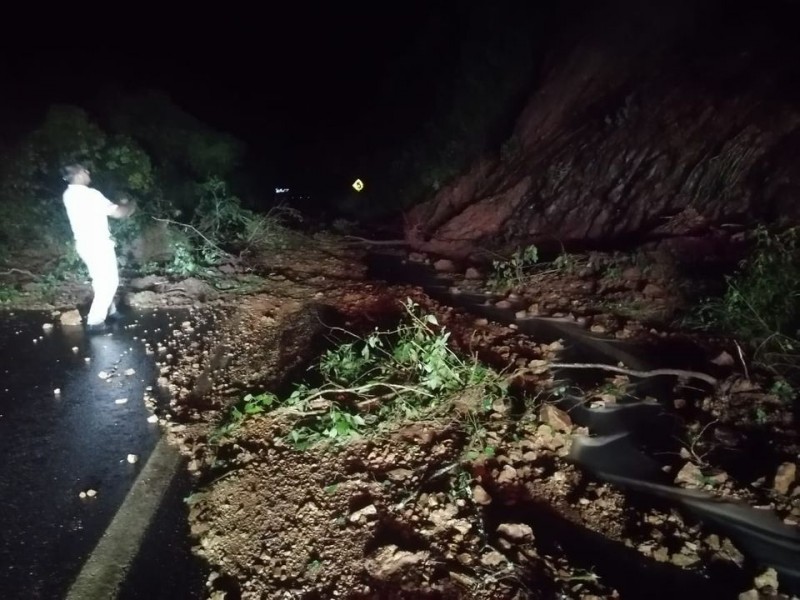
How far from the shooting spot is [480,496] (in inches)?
130

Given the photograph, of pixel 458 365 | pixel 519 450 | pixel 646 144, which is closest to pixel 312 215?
pixel 646 144

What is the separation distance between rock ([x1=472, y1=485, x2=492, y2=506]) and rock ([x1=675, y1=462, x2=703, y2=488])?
137cm

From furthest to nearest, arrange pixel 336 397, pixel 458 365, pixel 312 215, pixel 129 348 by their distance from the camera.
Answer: pixel 312 215 → pixel 129 348 → pixel 458 365 → pixel 336 397

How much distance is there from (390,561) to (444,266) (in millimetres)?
6071

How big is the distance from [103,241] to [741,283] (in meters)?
6.39

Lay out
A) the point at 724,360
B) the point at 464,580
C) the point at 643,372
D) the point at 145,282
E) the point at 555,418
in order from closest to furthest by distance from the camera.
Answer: the point at 464,580 < the point at 555,418 < the point at 724,360 < the point at 643,372 < the point at 145,282

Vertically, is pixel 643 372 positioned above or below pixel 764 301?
below

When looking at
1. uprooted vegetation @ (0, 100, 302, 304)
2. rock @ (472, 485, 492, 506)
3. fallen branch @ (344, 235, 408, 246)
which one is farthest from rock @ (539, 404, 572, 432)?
fallen branch @ (344, 235, 408, 246)

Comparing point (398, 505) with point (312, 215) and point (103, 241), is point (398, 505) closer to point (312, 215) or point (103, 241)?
point (103, 241)

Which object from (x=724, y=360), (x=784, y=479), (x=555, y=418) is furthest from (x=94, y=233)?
(x=784, y=479)

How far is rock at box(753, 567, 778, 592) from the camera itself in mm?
2895

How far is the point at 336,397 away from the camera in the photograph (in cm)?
418

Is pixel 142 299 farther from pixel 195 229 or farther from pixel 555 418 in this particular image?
pixel 555 418

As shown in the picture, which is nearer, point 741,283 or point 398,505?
point 398,505
